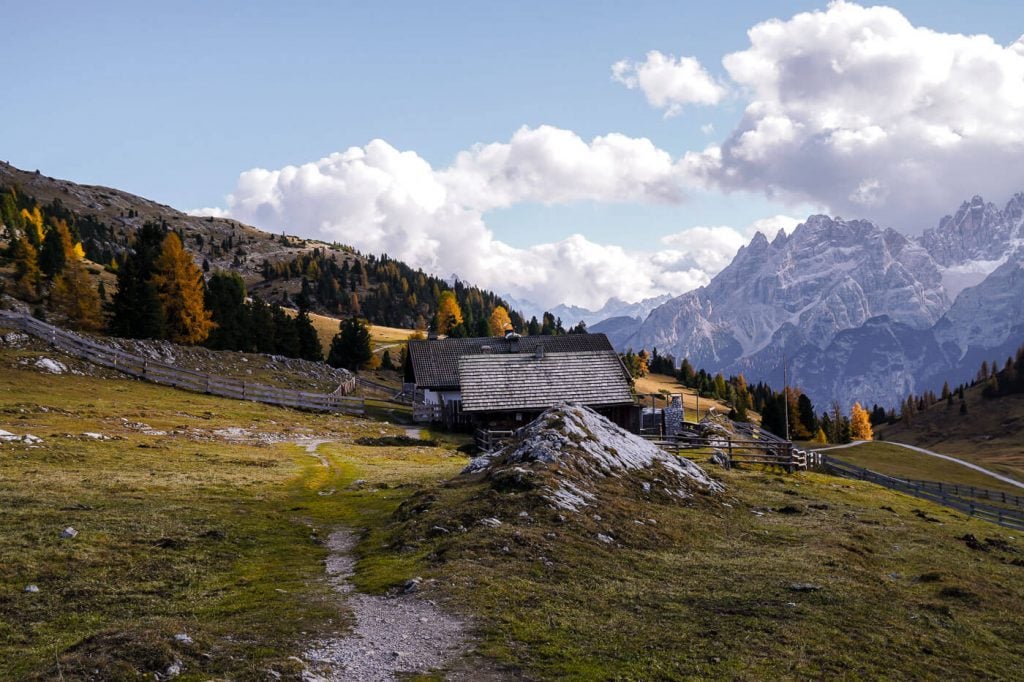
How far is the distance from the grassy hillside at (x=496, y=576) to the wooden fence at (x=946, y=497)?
55.1ft

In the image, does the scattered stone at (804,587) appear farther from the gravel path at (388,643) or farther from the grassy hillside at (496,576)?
the gravel path at (388,643)

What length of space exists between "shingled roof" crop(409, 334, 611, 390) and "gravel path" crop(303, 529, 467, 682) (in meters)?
52.8

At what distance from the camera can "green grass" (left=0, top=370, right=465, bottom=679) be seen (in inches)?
429

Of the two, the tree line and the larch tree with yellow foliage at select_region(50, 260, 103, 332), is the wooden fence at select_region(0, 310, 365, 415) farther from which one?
the tree line

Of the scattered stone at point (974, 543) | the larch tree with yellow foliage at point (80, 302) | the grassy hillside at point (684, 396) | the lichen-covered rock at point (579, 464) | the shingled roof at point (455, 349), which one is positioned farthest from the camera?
the grassy hillside at point (684, 396)

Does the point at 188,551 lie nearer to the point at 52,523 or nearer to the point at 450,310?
the point at 52,523

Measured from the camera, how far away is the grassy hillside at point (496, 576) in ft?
38.9

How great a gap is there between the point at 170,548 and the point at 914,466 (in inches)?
3875

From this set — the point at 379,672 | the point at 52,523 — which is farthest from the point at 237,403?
the point at 379,672

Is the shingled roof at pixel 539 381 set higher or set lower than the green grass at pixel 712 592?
higher

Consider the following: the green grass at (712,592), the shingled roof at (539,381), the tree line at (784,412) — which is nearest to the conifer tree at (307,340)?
the shingled roof at (539,381)

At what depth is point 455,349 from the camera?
7694cm

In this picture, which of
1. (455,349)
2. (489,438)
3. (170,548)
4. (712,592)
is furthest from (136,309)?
(712,592)

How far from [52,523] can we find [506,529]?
11699 millimetres
